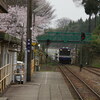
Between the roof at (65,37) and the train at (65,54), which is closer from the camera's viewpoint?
the roof at (65,37)

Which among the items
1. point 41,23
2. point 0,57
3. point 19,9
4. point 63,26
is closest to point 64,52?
point 41,23

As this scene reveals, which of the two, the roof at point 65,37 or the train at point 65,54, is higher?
the roof at point 65,37

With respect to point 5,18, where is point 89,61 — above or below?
below

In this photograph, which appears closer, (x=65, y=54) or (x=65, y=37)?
(x=65, y=37)

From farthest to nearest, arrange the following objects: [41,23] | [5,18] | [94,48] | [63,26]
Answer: [63,26], [94,48], [41,23], [5,18]

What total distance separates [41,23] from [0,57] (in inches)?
1064

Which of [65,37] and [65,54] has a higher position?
[65,37]

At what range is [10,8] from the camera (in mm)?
33562

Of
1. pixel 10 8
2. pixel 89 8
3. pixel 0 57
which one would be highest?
pixel 89 8

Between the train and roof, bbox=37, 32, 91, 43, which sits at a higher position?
roof, bbox=37, 32, 91, 43

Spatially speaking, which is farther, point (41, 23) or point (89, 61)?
point (89, 61)

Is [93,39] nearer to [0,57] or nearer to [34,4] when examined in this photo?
[34,4]

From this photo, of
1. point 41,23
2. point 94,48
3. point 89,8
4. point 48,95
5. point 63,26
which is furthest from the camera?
point 63,26

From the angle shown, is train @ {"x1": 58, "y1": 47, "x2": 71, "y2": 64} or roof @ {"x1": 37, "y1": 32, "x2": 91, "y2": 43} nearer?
roof @ {"x1": 37, "y1": 32, "x2": 91, "y2": 43}
